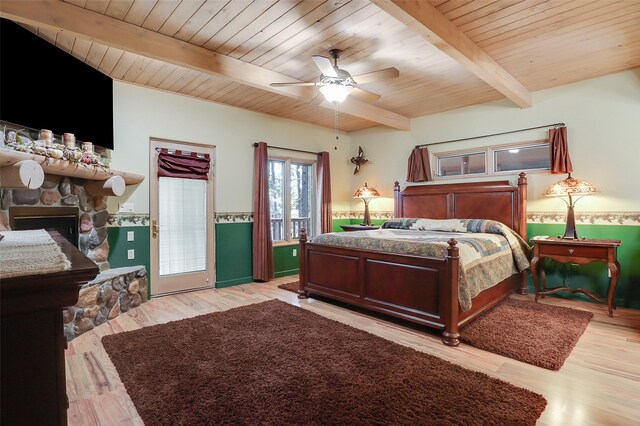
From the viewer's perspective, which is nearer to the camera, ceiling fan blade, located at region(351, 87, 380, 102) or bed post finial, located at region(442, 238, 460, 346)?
bed post finial, located at region(442, 238, 460, 346)

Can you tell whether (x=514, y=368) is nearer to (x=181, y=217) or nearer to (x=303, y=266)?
(x=303, y=266)

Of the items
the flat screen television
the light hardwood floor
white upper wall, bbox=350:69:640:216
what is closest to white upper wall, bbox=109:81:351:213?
the flat screen television

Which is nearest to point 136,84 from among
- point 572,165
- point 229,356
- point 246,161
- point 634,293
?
point 246,161

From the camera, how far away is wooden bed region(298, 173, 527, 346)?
2.83m

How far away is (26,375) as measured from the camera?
2.34ft

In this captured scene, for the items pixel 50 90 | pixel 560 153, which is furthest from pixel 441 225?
pixel 50 90

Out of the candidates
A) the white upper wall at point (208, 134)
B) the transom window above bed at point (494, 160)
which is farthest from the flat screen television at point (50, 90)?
the transom window above bed at point (494, 160)

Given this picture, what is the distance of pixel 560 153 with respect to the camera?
4043 millimetres

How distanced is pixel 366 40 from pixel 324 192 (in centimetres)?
323

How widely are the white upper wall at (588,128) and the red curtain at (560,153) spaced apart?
0.10 meters

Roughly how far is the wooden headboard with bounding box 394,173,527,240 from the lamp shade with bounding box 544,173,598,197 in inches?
17.1

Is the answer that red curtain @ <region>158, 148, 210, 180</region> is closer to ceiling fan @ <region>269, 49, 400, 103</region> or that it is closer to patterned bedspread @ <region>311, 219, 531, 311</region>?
patterned bedspread @ <region>311, 219, 531, 311</region>

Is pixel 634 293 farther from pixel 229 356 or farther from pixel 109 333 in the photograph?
pixel 109 333

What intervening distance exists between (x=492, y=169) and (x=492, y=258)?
6.19 feet
